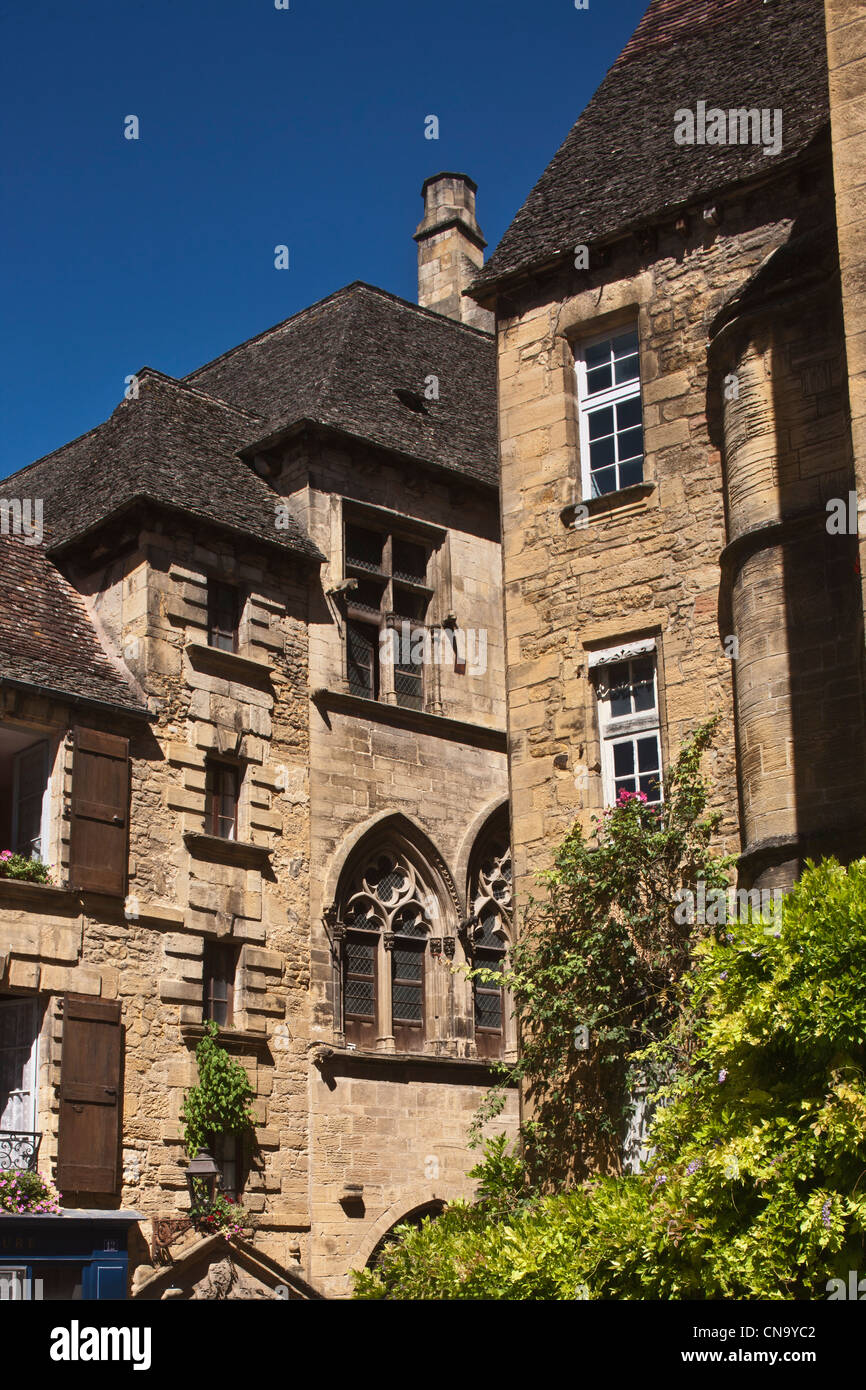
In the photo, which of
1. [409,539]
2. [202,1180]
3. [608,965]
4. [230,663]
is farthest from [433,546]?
[608,965]

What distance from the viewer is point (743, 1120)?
32.1 feet

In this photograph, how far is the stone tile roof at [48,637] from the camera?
17.8 metres

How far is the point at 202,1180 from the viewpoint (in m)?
17.6

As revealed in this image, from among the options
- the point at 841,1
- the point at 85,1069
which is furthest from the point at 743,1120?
the point at 85,1069

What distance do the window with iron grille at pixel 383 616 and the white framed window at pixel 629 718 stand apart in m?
6.47

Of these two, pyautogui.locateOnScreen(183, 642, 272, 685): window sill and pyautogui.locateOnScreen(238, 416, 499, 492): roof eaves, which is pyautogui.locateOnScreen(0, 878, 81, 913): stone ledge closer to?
pyautogui.locateOnScreen(183, 642, 272, 685): window sill

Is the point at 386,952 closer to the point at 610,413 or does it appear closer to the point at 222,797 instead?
the point at 222,797

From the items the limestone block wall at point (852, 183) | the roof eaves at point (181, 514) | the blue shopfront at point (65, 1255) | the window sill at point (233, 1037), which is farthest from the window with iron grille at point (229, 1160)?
the limestone block wall at point (852, 183)

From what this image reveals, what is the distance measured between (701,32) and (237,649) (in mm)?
8503

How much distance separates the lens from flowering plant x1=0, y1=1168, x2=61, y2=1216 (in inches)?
617

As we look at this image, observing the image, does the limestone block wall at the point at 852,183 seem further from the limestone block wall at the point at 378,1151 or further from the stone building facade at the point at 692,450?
the limestone block wall at the point at 378,1151

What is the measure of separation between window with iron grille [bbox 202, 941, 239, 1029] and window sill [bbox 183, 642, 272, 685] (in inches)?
122
